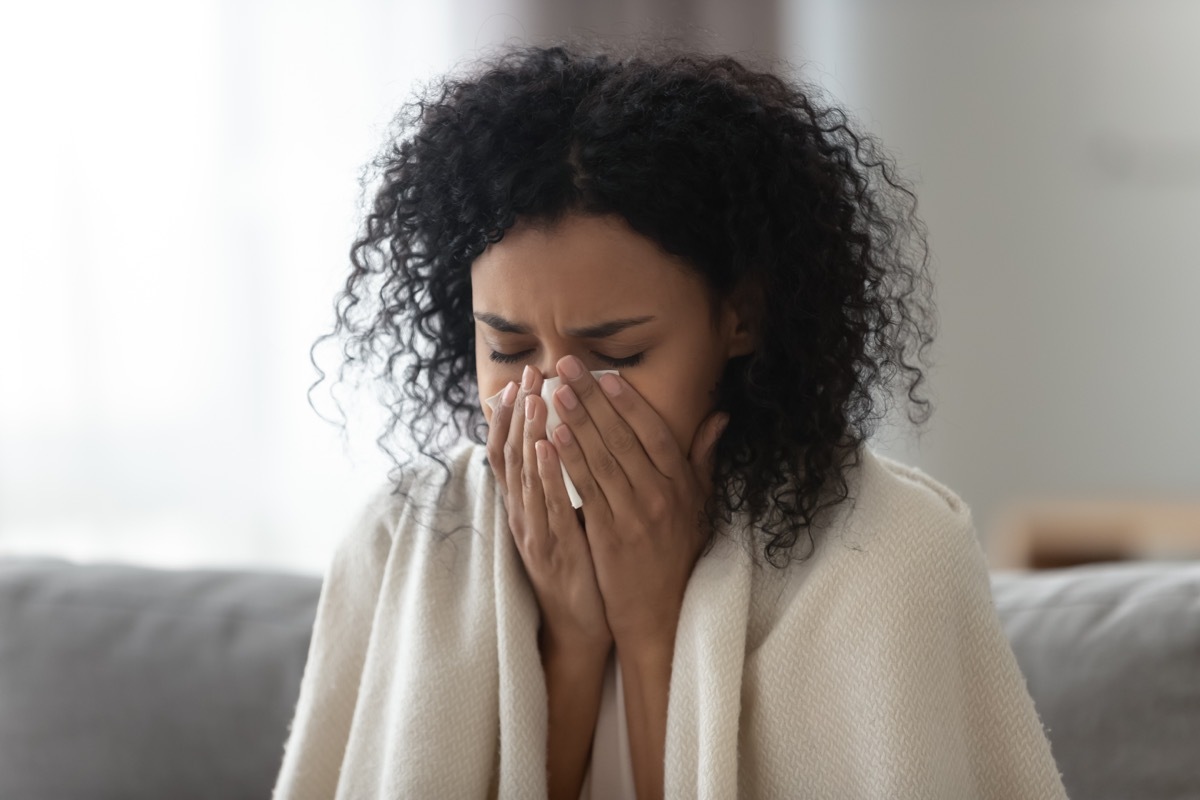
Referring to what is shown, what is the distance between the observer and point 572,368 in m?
1.15

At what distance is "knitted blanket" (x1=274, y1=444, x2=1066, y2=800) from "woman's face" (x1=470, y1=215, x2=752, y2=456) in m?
0.19

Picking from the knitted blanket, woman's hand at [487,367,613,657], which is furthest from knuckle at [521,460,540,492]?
the knitted blanket

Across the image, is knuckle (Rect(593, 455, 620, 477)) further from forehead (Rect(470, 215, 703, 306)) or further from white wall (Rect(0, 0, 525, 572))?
white wall (Rect(0, 0, 525, 572))

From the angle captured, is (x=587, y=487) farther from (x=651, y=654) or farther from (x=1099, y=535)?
(x=1099, y=535)

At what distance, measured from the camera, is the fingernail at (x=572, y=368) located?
45.3 inches

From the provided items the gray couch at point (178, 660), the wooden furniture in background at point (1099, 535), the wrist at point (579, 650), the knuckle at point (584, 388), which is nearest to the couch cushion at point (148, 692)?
the gray couch at point (178, 660)

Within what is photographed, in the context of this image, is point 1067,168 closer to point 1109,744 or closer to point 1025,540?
point 1025,540

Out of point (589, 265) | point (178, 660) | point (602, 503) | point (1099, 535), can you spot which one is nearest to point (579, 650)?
point (602, 503)

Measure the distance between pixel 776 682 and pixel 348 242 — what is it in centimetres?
198

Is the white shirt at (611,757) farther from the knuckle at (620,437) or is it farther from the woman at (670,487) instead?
the knuckle at (620,437)

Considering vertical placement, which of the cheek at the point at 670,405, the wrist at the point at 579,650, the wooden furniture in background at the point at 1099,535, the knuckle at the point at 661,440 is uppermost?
the cheek at the point at 670,405

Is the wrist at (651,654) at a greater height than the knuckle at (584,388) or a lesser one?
lesser

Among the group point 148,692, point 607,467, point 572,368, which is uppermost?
point 572,368

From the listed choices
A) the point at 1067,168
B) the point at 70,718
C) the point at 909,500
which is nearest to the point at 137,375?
the point at 70,718
